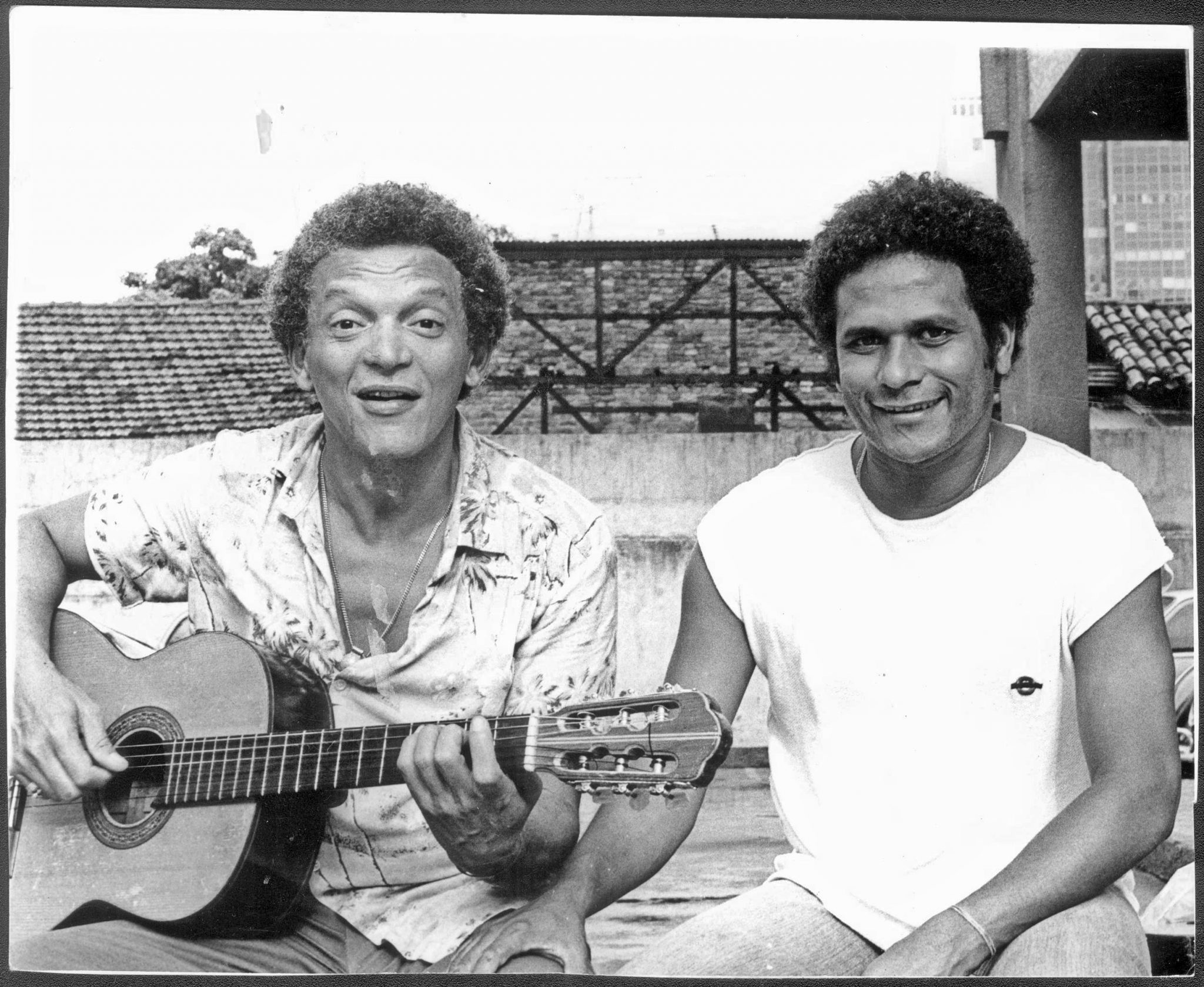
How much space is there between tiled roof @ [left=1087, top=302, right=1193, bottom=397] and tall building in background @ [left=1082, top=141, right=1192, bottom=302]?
0.11 ft

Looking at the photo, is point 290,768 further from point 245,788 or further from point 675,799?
point 675,799

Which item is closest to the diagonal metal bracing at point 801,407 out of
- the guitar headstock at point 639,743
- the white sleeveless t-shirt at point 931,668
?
the white sleeveless t-shirt at point 931,668

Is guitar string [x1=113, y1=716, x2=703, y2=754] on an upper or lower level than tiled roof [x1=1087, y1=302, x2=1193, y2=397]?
lower

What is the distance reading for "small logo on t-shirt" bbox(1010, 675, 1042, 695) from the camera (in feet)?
10.9

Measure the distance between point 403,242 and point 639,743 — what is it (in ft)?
4.49

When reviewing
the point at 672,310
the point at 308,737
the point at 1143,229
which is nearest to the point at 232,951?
the point at 308,737

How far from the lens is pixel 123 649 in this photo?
371 centimetres

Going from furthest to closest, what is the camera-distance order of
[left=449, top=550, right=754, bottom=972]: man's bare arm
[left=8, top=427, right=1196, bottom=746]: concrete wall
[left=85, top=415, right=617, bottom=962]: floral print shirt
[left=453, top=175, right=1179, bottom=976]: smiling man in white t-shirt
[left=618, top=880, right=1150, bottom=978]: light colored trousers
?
[left=8, top=427, right=1196, bottom=746]: concrete wall → [left=85, top=415, right=617, bottom=962]: floral print shirt → [left=449, top=550, right=754, bottom=972]: man's bare arm → [left=453, top=175, right=1179, bottom=976]: smiling man in white t-shirt → [left=618, top=880, right=1150, bottom=978]: light colored trousers

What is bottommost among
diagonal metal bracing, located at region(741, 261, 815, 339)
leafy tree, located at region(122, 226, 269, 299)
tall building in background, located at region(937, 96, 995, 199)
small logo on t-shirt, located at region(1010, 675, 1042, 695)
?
small logo on t-shirt, located at region(1010, 675, 1042, 695)

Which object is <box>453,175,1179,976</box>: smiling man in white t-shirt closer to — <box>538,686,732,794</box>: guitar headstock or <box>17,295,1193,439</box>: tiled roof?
<box>538,686,732,794</box>: guitar headstock

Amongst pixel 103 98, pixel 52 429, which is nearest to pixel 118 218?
pixel 103 98

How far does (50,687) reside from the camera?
369 centimetres

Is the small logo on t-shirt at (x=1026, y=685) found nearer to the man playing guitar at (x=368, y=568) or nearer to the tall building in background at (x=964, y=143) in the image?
the man playing guitar at (x=368, y=568)

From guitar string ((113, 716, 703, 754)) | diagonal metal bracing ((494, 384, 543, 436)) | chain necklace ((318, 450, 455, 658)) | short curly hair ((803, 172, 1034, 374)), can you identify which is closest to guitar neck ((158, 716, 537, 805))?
guitar string ((113, 716, 703, 754))
